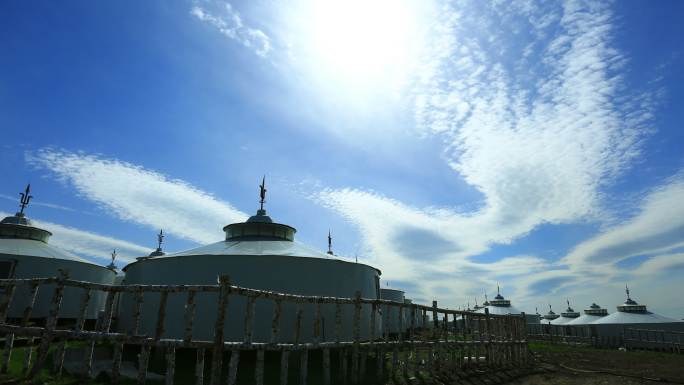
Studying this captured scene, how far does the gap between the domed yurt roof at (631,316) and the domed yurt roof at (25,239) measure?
5595 centimetres

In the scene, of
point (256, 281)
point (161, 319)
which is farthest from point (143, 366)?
point (256, 281)

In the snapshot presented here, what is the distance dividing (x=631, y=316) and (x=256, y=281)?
5221cm

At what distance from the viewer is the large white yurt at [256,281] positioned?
51.2 feet

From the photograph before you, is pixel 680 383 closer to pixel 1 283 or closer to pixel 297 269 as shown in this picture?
pixel 297 269

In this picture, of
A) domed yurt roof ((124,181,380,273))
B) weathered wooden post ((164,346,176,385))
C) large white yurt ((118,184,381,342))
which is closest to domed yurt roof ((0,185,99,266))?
domed yurt roof ((124,181,380,273))

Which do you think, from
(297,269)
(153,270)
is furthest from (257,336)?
(153,270)

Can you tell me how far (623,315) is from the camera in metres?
49.8

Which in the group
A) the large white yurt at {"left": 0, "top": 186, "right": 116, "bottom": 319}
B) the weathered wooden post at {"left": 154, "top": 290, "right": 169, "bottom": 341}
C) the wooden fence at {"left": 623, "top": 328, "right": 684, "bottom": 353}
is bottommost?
the wooden fence at {"left": 623, "top": 328, "right": 684, "bottom": 353}

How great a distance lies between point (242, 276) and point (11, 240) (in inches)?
807

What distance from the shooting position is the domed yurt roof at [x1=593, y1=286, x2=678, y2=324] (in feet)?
155

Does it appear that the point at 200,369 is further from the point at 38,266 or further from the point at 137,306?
the point at 38,266

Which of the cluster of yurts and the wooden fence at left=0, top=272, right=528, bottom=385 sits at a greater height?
the cluster of yurts

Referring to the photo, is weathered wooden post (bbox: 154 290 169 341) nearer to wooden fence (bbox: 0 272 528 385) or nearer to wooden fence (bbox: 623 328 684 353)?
wooden fence (bbox: 0 272 528 385)

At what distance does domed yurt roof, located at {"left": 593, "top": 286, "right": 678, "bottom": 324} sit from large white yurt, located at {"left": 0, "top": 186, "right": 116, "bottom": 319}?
54446 millimetres
